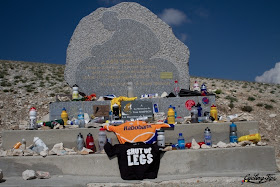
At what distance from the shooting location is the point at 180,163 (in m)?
6.30

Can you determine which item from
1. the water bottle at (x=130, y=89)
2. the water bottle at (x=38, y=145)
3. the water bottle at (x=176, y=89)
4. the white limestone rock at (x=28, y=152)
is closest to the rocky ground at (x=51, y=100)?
the water bottle at (x=176, y=89)

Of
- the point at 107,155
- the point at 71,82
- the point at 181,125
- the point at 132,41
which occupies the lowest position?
the point at 107,155

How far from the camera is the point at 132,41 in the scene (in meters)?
10.0

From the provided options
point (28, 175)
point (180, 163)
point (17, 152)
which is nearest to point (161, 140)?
point (180, 163)

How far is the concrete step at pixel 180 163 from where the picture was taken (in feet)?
20.6

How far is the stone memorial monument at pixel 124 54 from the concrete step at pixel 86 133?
2.85m

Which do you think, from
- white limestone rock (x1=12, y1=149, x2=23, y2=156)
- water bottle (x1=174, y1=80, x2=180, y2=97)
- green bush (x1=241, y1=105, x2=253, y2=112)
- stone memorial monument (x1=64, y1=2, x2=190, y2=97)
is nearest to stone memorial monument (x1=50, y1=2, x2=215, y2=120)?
stone memorial monument (x1=64, y1=2, x2=190, y2=97)

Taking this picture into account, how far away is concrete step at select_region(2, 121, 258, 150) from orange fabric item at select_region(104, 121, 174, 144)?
16cm

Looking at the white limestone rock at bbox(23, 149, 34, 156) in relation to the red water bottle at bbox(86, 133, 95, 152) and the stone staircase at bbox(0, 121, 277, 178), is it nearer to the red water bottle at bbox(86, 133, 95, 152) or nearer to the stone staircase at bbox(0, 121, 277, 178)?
the stone staircase at bbox(0, 121, 277, 178)

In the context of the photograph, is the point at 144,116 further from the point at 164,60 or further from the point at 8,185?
the point at 8,185

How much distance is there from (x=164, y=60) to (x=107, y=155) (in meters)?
4.70

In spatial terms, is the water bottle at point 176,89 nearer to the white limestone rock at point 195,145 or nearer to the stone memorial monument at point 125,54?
the stone memorial monument at point 125,54

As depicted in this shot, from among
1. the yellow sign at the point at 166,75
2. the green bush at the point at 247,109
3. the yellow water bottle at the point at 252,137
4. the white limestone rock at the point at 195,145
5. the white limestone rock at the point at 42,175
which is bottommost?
the white limestone rock at the point at 42,175

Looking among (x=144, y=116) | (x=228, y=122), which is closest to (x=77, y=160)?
(x=144, y=116)
